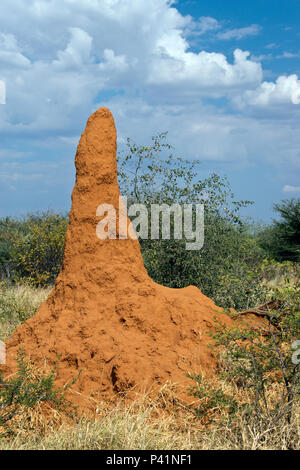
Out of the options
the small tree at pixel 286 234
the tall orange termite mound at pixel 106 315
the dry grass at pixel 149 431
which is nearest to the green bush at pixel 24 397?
the dry grass at pixel 149 431

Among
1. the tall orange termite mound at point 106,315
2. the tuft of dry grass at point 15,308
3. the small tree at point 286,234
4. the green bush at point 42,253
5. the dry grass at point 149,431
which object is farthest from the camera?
the small tree at point 286,234

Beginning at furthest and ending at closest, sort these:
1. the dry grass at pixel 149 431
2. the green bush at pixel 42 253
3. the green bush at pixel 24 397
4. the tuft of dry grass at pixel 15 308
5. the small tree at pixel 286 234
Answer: the small tree at pixel 286 234, the green bush at pixel 42 253, the tuft of dry grass at pixel 15 308, the green bush at pixel 24 397, the dry grass at pixel 149 431

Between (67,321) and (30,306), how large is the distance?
418 centimetres

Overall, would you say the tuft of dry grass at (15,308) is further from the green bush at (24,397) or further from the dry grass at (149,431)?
the dry grass at (149,431)

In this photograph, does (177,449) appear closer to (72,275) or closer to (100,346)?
(100,346)

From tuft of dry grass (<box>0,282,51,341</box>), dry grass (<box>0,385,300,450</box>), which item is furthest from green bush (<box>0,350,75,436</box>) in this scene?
tuft of dry grass (<box>0,282,51,341</box>)

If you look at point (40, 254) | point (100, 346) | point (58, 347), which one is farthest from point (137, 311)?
point (40, 254)

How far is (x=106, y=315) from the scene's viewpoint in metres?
5.51

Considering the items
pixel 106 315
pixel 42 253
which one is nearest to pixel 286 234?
pixel 42 253

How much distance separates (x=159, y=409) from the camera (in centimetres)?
467

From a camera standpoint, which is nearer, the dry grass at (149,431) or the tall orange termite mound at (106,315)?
the dry grass at (149,431)

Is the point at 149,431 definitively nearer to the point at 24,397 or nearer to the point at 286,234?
the point at 24,397

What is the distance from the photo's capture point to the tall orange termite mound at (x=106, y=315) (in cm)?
505

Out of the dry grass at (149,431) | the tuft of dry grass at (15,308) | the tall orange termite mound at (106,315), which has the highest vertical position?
the tall orange termite mound at (106,315)
